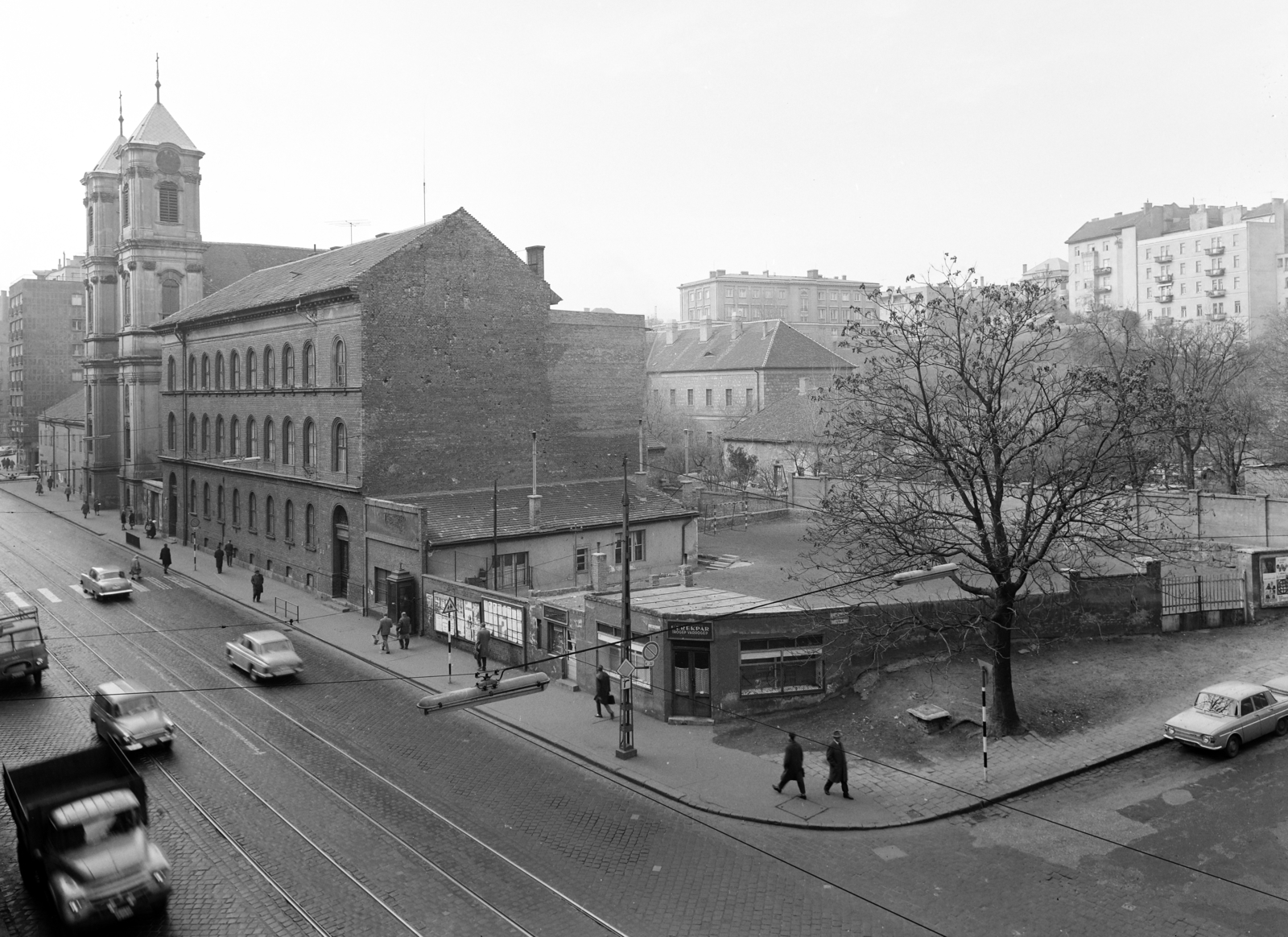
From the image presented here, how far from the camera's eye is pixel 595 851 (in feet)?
56.0

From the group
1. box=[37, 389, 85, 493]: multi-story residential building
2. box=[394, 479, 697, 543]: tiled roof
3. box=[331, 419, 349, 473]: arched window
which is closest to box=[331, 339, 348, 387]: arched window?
box=[331, 419, 349, 473]: arched window

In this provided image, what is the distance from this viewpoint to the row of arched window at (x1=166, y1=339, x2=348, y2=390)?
3953cm

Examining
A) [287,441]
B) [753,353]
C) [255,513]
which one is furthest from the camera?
[753,353]

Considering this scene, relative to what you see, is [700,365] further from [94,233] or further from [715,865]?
[715,865]

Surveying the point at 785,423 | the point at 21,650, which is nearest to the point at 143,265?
the point at 785,423

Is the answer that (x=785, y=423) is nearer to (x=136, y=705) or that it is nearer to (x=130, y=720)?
(x=136, y=705)

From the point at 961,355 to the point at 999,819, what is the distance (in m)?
10.0

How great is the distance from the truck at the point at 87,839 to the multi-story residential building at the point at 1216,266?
307 feet

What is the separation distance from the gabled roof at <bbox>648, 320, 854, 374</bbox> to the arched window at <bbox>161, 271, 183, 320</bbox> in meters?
41.3

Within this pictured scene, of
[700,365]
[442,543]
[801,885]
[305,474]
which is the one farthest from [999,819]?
[700,365]

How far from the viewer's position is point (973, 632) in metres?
27.0

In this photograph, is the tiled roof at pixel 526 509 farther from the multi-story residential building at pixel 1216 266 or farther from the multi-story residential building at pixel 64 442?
the multi-story residential building at pixel 1216 266

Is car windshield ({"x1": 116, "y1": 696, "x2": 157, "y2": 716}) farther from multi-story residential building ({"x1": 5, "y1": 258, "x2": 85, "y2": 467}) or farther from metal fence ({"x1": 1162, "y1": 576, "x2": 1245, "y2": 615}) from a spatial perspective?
multi-story residential building ({"x1": 5, "y1": 258, "x2": 85, "y2": 467})

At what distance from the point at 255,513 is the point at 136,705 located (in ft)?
84.9
